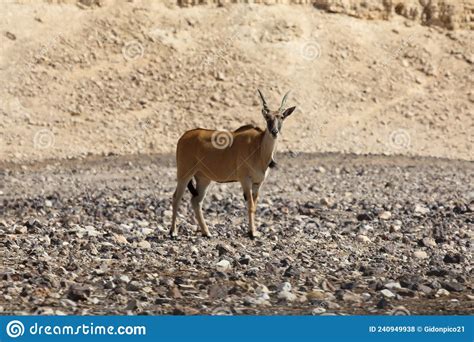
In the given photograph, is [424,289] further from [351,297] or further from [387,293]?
[351,297]

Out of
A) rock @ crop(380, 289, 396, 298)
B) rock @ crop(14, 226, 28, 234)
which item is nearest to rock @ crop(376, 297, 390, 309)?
rock @ crop(380, 289, 396, 298)

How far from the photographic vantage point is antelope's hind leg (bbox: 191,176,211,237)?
14148 millimetres

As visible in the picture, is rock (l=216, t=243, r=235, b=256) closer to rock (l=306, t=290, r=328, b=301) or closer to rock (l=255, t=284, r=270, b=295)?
rock (l=255, t=284, r=270, b=295)

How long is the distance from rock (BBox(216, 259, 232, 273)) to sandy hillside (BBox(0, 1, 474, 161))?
74.8 feet

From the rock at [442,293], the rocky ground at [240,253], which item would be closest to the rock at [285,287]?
the rocky ground at [240,253]

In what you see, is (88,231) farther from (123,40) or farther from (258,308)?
(123,40)

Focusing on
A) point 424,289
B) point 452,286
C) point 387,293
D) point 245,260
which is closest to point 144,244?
point 245,260

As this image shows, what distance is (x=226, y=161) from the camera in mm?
14195

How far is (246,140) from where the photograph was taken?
1436cm

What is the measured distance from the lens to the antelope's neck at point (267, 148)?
13977mm

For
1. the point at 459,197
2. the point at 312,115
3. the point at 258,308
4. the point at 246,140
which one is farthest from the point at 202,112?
the point at 258,308

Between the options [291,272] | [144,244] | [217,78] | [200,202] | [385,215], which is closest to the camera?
[291,272]

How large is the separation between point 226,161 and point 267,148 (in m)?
0.59

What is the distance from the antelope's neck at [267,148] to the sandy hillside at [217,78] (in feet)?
67.6
